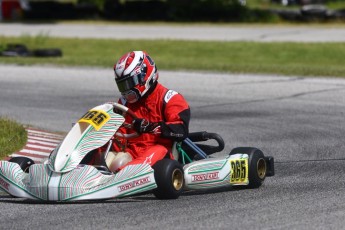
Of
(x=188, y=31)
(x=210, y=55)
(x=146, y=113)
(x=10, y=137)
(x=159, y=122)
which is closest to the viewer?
(x=159, y=122)

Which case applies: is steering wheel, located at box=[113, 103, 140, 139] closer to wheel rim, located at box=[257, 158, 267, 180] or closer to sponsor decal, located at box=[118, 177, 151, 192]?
sponsor decal, located at box=[118, 177, 151, 192]

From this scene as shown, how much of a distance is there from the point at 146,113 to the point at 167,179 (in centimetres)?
93

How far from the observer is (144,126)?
6.80 metres

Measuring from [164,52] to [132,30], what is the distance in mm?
5807

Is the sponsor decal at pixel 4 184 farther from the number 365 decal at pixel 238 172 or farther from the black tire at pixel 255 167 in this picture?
the black tire at pixel 255 167

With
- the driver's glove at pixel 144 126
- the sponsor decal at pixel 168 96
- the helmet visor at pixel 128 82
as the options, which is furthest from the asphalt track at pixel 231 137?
the helmet visor at pixel 128 82

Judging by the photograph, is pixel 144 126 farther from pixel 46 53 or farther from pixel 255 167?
pixel 46 53

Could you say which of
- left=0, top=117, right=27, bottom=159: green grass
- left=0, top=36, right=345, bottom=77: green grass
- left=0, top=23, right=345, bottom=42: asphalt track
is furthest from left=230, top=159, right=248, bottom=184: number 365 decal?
left=0, top=23, right=345, bottom=42: asphalt track

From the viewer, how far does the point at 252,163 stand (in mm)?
7051

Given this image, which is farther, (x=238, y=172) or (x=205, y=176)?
(x=238, y=172)

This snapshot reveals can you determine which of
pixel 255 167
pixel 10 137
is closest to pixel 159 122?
pixel 255 167

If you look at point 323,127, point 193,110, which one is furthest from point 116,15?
point 323,127

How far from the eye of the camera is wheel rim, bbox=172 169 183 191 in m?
6.54

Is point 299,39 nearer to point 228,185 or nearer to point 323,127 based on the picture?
point 323,127
